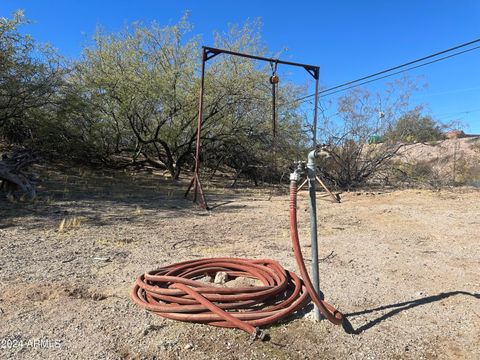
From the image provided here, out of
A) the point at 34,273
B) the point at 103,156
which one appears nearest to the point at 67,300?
the point at 34,273

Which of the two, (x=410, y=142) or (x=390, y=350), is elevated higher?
(x=410, y=142)

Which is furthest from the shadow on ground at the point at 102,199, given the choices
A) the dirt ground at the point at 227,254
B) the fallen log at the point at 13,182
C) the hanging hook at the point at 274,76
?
the hanging hook at the point at 274,76

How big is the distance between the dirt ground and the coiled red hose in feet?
0.24

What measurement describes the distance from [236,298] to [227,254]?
67.6 inches

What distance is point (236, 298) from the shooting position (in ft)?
8.90

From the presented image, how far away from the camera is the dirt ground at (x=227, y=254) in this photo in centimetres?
238

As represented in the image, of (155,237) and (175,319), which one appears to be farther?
(155,237)

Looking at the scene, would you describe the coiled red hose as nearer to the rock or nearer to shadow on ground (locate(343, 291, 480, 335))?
shadow on ground (locate(343, 291, 480, 335))

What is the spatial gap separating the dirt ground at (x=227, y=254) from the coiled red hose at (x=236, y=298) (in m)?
0.07

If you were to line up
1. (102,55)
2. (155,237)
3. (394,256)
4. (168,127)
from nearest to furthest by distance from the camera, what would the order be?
(394,256), (155,237), (102,55), (168,127)

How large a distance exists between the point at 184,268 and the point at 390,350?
1.80 metres

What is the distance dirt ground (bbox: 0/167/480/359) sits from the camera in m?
2.38

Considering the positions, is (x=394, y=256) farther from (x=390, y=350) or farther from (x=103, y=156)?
(x=103, y=156)

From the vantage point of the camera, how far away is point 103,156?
12.4 m
